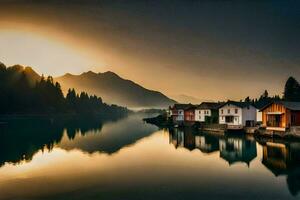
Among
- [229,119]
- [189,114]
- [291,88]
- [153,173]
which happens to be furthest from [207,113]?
[153,173]

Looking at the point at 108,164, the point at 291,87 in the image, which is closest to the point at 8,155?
the point at 108,164

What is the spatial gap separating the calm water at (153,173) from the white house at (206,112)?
143ft

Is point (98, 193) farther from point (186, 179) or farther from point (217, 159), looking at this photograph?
point (217, 159)

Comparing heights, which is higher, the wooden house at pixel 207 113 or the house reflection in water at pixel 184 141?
the wooden house at pixel 207 113

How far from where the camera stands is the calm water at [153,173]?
82.8 feet

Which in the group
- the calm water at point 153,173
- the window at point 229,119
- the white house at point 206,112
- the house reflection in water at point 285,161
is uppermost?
the white house at point 206,112

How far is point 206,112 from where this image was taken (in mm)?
100125

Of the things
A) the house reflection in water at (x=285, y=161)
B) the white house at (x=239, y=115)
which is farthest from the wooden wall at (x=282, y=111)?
the white house at (x=239, y=115)

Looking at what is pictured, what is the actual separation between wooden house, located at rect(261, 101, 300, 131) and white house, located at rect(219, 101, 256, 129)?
1152cm

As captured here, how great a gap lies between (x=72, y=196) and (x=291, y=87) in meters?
120

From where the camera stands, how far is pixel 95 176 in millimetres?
31781

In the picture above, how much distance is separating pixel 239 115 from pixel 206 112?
66.3ft

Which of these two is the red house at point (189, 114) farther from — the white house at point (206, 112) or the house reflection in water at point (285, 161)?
the house reflection in water at point (285, 161)

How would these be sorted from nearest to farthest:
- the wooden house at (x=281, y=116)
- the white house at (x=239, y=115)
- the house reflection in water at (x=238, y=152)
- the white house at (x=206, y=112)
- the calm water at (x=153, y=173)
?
the calm water at (x=153, y=173) < the house reflection in water at (x=238, y=152) < the wooden house at (x=281, y=116) < the white house at (x=239, y=115) < the white house at (x=206, y=112)
